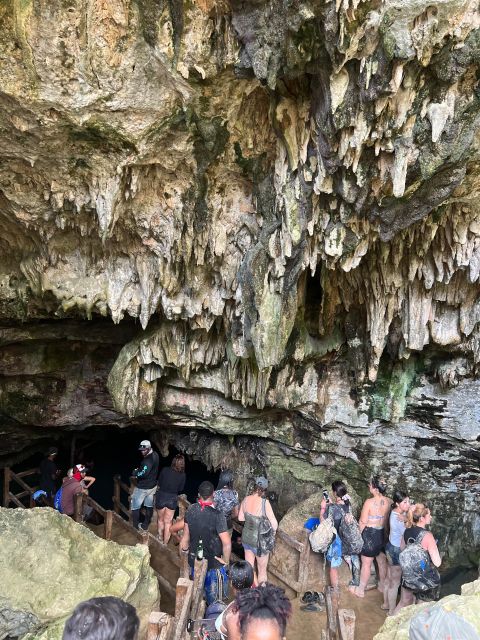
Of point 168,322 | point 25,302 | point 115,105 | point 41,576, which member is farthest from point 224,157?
point 41,576

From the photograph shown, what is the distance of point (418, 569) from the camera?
4.48m

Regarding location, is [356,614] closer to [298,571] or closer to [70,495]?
[298,571]

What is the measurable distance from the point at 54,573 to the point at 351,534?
10.1 feet

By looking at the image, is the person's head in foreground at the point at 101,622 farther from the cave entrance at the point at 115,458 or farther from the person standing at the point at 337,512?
the cave entrance at the point at 115,458

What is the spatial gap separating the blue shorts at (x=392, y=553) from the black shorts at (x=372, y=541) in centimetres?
11

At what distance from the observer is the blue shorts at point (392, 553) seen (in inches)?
202

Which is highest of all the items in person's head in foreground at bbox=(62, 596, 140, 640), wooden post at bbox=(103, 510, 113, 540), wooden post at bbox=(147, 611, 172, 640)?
person's head in foreground at bbox=(62, 596, 140, 640)

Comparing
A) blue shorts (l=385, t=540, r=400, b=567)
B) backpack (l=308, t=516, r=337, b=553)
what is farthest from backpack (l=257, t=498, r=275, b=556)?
blue shorts (l=385, t=540, r=400, b=567)

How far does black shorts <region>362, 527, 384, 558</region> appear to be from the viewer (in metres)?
5.42

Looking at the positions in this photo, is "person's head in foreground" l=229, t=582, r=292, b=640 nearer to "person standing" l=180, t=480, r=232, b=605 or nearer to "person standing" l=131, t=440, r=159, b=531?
"person standing" l=180, t=480, r=232, b=605

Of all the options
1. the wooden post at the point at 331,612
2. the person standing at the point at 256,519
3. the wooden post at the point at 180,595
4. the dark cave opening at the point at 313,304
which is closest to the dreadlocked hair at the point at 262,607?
the wooden post at the point at 180,595

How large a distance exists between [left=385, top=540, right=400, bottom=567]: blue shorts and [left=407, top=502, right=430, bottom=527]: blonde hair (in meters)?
0.33

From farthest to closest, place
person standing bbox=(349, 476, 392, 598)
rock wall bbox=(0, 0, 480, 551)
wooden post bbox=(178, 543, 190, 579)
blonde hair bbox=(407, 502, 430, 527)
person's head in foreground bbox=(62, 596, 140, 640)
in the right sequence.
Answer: person standing bbox=(349, 476, 392, 598), wooden post bbox=(178, 543, 190, 579), blonde hair bbox=(407, 502, 430, 527), rock wall bbox=(0, 0, 480, 551), person's head in foreground bbox=(62, 596, 140, 640)

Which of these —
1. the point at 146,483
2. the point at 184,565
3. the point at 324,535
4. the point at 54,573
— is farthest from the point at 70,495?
the point at 324,535
